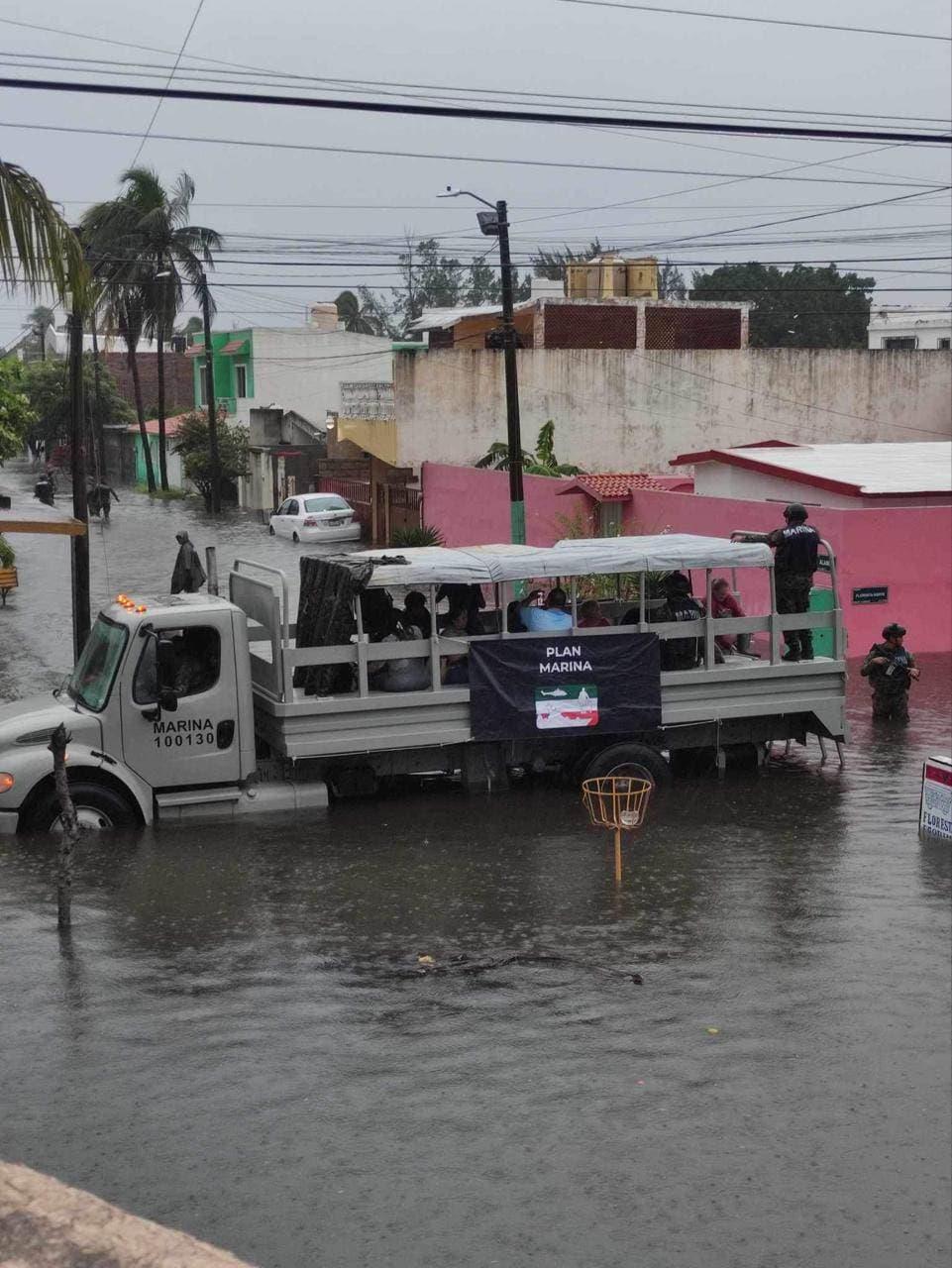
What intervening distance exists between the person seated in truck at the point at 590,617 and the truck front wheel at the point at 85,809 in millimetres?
4612

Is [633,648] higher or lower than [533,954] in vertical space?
higher

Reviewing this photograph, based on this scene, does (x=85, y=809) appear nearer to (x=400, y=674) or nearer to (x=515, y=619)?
(x=400, y=674)

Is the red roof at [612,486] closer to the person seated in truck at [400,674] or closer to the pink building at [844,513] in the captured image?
the pink building at [844,513]

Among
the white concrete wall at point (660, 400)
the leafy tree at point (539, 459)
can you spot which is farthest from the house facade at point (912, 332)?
the leafy tree at point (539, 459)

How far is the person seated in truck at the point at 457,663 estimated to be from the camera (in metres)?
13.5

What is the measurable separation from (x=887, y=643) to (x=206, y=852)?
29.7 ft

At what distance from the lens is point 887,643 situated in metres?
17.6

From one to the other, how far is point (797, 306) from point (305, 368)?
3472 cm

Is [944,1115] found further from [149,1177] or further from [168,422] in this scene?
[168,422]

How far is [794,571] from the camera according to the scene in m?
14.8

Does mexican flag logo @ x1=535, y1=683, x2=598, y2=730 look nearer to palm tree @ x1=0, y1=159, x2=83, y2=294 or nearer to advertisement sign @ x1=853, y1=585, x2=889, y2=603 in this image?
palm tree @ x1=0, y1=159, x2=83, y2=294

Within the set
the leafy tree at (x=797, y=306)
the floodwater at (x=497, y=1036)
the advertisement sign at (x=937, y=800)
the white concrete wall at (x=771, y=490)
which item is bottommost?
the floodwater at (x=497, y=1036)

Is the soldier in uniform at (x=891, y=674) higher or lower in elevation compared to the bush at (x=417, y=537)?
lower

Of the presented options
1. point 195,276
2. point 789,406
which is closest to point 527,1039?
point 789,406
